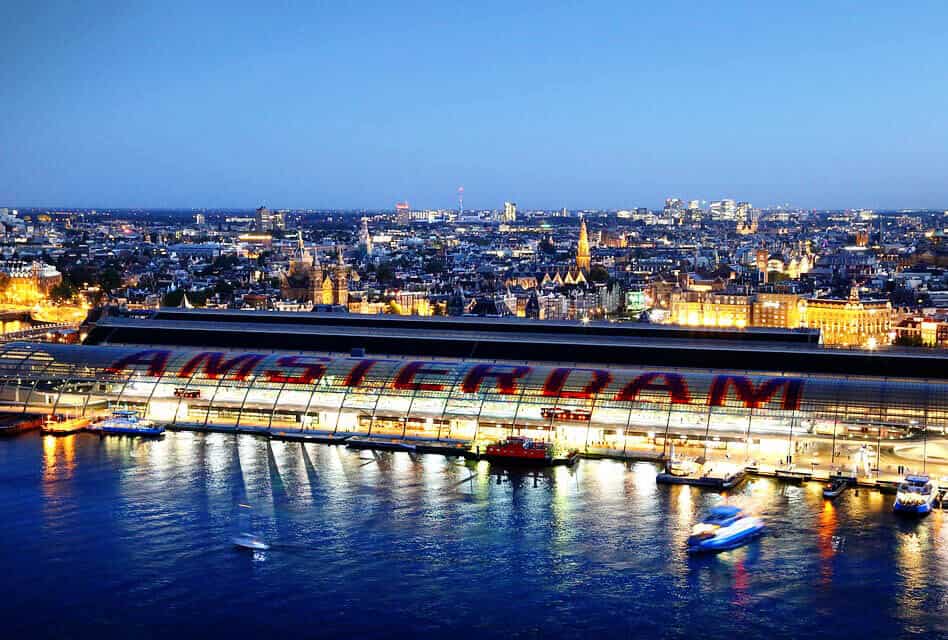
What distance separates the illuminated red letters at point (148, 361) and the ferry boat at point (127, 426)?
2.52 meters

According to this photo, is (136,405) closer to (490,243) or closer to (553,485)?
(553,485)

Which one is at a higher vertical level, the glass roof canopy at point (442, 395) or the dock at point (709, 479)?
the glass roof canopy at point (442, 395)

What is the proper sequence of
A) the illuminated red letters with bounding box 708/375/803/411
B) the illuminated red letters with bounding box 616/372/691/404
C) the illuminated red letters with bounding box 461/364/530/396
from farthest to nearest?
1. the illuminated red letters with bounding box 461/364/530/396
2. the illuminated red letters with bounding box 616/372/691/404
3. the illuminated red letters with bounding box 708/375/803/411

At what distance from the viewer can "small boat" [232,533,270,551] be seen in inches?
893

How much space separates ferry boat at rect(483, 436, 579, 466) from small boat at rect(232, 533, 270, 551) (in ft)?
28.5

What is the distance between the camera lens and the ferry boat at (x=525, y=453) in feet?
98.4

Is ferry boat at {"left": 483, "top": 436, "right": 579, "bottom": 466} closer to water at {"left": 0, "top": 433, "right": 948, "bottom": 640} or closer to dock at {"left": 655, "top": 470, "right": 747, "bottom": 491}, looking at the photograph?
water at {"left": 0, "top": 433, "right": 948, "bottom": 640}

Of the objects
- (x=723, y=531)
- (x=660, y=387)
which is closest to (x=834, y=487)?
(x=723, y=531)

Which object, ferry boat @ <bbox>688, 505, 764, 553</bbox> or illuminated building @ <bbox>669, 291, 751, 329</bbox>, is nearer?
ferry boat @ <bbox>688, 505, 764, 553</bbox>

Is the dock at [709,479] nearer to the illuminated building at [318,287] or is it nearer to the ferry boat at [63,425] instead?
the ferry boat at [63,425]

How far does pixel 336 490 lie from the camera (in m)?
26.9

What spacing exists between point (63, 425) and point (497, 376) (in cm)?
1211

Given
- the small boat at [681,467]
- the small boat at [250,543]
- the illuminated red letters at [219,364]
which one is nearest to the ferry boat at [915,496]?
the small boat at [681,467]

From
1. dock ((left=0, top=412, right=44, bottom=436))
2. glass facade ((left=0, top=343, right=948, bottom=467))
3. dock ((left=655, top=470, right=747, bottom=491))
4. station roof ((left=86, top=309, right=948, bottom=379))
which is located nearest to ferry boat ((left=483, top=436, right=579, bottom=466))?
glass facade ((left=0, top=343, right=948, bottom=467))
